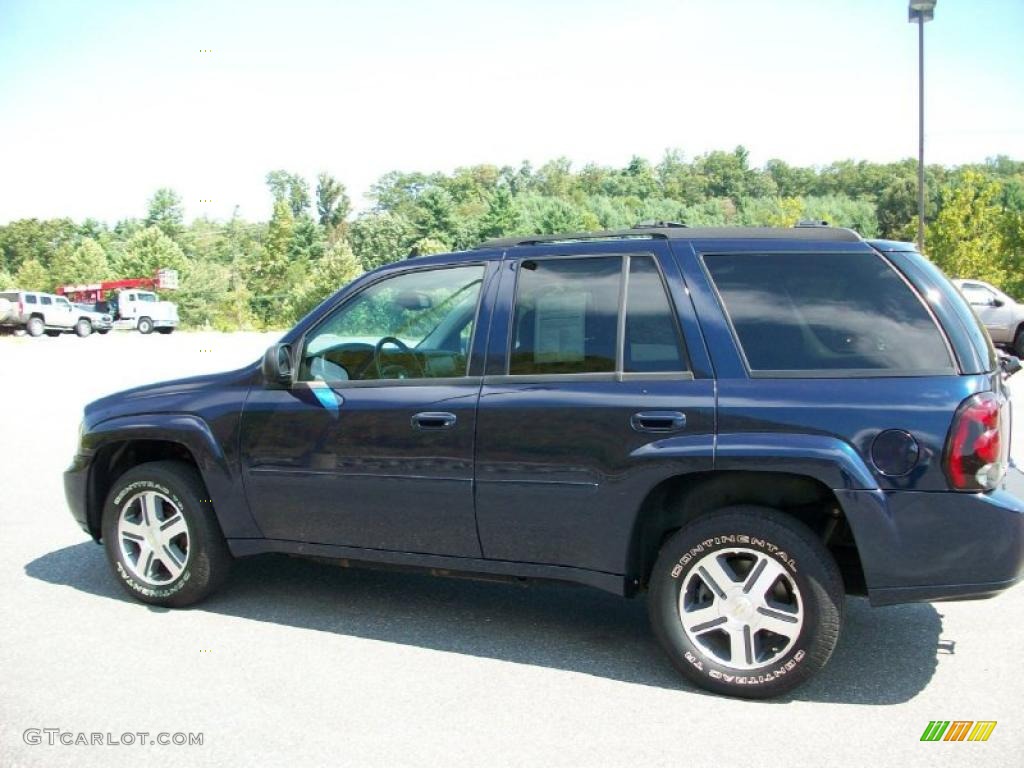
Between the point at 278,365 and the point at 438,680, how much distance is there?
64.8 inches

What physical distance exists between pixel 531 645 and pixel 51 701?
2.04 meters

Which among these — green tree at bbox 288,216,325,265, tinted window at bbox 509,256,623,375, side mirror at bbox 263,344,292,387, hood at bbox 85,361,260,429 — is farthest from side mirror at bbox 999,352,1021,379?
green tree at bbox 288,216,325,265

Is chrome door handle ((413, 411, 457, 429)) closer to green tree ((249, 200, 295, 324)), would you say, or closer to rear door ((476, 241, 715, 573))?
rear door ((476, 241, 715, 573))

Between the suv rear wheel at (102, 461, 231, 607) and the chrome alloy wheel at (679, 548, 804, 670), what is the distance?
8.10 ft

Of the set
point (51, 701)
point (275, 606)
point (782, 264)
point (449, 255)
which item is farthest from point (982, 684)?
point (51, 701)

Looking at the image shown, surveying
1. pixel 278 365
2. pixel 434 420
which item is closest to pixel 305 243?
pixel 278 365

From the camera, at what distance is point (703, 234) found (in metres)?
4.18

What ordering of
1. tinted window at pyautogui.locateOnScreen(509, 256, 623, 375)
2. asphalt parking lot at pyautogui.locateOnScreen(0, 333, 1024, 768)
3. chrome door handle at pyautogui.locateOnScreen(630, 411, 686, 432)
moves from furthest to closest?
tinted window at pyautogui.locateOnScreen(509, 256, 623, 375) → chrome door handle at pyautogui.locateOnScreen(630, 411, 686, 432) → asphalt parking lot at pyautogui.locateOnScreen(0, 333, 1024, 768)

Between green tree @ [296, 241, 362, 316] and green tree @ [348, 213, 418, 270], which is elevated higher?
green tree @ [348, 213, 418, 270]

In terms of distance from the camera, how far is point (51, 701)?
149 inches

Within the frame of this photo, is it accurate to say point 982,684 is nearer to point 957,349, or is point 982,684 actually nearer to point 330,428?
point 957,349

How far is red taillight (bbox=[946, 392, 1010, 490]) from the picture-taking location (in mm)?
3482

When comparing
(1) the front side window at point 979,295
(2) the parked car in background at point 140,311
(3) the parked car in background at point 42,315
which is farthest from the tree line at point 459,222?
(3) the parked car in background at point 42,315

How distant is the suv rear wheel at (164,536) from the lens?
4.85m
